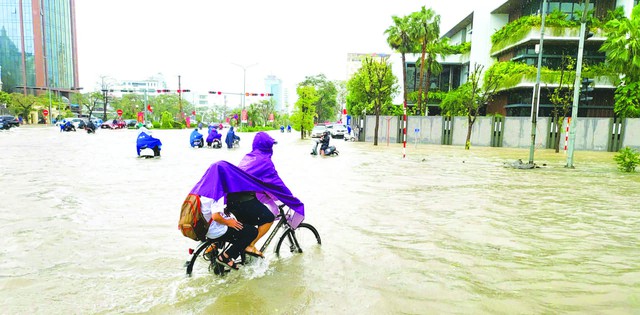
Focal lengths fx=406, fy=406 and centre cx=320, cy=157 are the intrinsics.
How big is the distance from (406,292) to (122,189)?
790cm

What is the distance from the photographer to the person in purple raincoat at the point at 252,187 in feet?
13.2

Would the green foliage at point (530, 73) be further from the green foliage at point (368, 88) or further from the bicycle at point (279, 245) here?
the bicycle at point (279, 245)

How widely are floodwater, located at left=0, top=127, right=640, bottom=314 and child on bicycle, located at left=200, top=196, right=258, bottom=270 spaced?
0.33m

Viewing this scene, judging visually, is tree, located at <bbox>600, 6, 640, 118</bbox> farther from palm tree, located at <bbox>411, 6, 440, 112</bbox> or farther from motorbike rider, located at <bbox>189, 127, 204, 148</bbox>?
motorbike rider, located at <bbox>189, 127, 204, 148</bbox>

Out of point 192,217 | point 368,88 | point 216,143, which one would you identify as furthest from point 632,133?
point 192,217

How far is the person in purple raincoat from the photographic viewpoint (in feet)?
13.2

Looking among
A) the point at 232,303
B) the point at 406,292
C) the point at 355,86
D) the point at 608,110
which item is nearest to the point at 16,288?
the point at 232,303

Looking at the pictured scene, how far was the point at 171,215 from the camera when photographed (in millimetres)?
7422

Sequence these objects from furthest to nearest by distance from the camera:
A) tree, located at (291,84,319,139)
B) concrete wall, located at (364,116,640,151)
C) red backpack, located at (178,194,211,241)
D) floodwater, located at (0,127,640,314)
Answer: tree, located at (291,84,319,139), concrete wall, located at (364,116,640,151), floodwater, located at (0,127,640,314), red backpack, located at (178,194,211,241)

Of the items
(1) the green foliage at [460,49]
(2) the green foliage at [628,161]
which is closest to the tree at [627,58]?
(1) the green foliage at [460,49]

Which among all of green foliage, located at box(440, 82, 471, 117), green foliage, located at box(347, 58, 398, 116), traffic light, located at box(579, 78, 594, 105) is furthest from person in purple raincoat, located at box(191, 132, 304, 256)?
green foliage, located at box(347, 58, 398, 116)

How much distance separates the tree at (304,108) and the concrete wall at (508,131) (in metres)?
6.54

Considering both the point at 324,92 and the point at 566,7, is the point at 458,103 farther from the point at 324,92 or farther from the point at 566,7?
the point at 324,92

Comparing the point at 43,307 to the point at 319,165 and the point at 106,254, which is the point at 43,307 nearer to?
the point at 106,254
